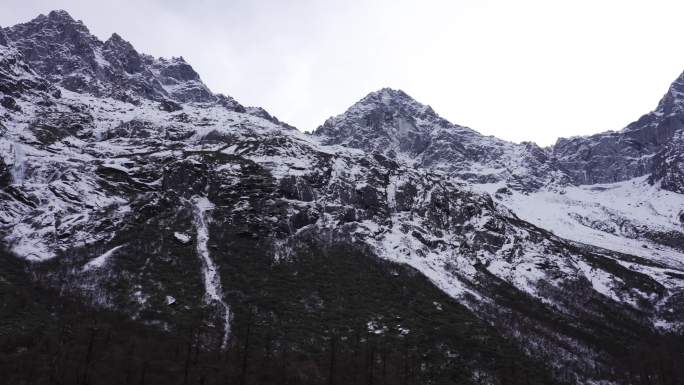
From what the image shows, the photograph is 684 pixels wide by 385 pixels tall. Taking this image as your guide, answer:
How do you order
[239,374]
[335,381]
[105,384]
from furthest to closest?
[335,381]
[239,374]
[105,384]

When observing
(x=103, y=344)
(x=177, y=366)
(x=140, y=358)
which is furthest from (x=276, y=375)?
(x=103, y=344)

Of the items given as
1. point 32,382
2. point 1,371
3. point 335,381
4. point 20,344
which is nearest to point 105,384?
point 32,382

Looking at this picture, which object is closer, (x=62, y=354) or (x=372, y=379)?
(x=62, y=354)

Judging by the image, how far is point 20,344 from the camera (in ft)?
634

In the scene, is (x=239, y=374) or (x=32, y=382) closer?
(x=32, y=382)

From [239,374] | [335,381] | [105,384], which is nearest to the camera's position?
[105,384]

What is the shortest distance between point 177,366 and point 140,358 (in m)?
13.0

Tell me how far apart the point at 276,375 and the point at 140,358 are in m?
45.5

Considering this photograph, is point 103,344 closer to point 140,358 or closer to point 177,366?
point 140,358

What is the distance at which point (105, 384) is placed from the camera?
162625 millimetres

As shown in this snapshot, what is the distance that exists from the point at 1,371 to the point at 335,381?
10342 centimetres

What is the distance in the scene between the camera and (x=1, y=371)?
16962 centimetres

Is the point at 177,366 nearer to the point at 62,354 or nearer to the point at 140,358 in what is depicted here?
the point at 140,358

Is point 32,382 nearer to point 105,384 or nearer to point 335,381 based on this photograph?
point 105,384
